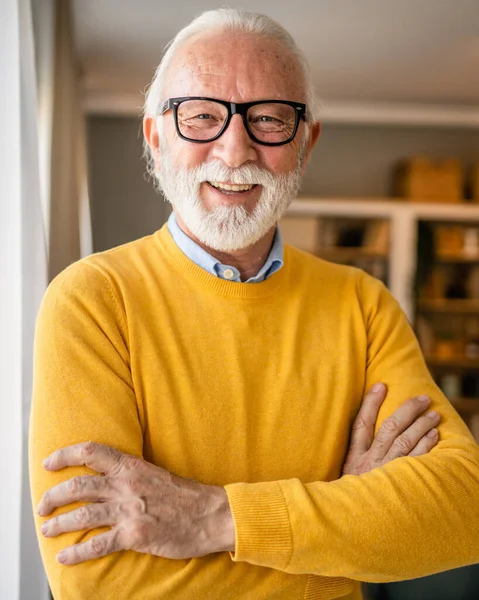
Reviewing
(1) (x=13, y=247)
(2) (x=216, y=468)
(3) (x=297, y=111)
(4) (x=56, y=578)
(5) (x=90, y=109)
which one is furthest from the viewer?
(5) (x=90, y=109)

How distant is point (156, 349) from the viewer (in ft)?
3.85

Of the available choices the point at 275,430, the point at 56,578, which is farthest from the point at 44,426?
the point at 275,430

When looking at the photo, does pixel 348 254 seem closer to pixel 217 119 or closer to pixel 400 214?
pixel 400 214

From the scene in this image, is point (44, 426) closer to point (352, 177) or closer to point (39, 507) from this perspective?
point (39, 507)

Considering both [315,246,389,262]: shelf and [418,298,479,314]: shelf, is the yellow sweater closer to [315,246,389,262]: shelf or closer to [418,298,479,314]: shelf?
[315,246,389,262]: shelf

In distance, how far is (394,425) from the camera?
47.7 inches

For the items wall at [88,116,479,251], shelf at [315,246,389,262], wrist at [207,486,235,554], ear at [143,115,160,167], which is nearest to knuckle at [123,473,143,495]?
wrist at [207,486,235,554]

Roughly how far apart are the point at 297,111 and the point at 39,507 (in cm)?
83

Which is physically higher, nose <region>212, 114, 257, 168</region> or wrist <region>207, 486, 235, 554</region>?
nose <region>212, 114, 257, 168</region>

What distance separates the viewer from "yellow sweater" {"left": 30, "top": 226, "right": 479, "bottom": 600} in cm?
100

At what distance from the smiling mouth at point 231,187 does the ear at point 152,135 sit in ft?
0.58

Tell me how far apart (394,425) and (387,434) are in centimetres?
2

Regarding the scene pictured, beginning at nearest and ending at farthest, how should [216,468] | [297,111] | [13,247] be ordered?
[216,468] < [297,111] < [13,247]

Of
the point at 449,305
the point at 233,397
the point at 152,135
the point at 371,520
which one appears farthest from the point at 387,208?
the point at 371,520
